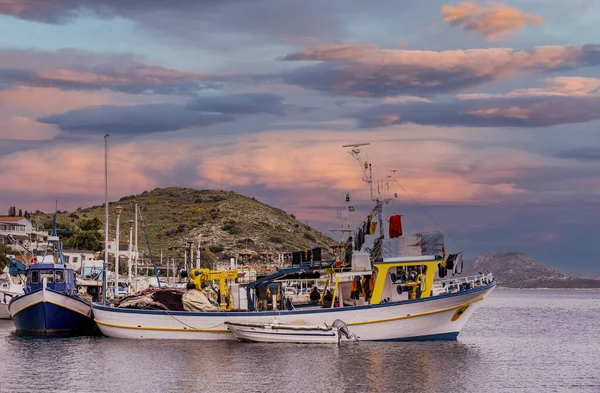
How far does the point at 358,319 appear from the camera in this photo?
55.3m

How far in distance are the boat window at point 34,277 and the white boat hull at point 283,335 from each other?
18279 millimetres

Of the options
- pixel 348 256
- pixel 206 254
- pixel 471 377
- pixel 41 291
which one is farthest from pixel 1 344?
pixel 206 254

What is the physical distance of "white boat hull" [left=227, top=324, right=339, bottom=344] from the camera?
5500 centimetres

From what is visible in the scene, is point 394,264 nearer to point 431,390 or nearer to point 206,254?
point 431,390

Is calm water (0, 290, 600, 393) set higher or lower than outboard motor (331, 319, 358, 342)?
lower

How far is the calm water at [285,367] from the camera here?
1629 inches

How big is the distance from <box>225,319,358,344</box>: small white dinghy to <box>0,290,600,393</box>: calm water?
23.8 inches

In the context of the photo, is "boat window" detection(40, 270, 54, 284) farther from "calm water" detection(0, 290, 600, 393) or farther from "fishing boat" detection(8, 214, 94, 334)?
"calm water" detection(0, 290, 600, 393)

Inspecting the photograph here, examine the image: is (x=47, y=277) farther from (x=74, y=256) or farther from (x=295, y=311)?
(x=74, y=256)

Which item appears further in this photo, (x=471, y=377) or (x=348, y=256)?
(x=348, y=256)

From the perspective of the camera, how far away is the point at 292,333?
181 feet

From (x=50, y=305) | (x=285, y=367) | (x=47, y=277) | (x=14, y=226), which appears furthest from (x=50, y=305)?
(x=14, y=226)

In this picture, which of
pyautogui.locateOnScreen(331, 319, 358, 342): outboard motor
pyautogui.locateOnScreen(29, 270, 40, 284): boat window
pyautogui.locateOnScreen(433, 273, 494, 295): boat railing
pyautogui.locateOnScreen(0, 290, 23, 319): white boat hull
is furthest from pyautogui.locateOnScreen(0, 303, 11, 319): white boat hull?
pyautogui.locateOnScreen(433, 273, 494, 295): boat railing

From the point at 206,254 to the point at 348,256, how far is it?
116m
